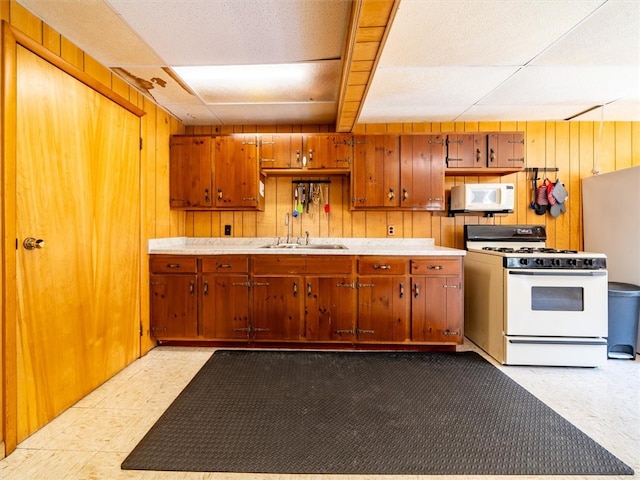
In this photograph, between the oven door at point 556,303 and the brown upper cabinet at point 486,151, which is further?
the brown upper cabinet at point 486,151

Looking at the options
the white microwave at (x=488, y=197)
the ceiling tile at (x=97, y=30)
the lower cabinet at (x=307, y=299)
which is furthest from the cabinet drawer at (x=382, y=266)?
the ceiling tile at (x=97, y=30)

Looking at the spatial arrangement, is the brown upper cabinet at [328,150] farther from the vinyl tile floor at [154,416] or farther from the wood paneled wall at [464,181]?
the vinyl tile floor at [154,416]

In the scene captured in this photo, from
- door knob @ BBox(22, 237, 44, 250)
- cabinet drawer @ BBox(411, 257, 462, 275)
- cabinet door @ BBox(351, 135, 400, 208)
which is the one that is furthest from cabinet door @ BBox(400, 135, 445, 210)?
door knob @ BBox(22, 237, 44, 250)

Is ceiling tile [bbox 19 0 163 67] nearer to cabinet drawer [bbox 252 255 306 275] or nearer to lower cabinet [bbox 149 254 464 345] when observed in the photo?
lower cabinet [bbox 149 254 464 345]

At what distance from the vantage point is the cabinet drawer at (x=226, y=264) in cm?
277

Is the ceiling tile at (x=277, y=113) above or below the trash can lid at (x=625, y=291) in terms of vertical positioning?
above

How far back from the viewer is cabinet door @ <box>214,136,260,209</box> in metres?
3.04

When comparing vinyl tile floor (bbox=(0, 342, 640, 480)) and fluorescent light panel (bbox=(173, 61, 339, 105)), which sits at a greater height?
fluorescent light panel (bbox=(173, 61, 339, 105))

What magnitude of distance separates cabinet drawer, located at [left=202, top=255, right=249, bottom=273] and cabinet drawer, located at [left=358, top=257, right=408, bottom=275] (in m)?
1.06

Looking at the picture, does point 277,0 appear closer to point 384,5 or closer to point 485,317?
point 384,5

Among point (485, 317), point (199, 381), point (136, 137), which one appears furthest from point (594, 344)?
point (136, 137)

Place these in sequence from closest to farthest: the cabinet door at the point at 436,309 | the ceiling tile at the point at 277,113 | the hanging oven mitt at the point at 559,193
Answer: the cabinet door at the point at 436,309
the ceiling tile at the point at 277,113
the hanging oven mitt at the point at 559,193

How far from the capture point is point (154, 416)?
181 cm

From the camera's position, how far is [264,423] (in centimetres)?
174
